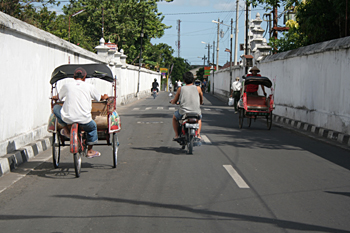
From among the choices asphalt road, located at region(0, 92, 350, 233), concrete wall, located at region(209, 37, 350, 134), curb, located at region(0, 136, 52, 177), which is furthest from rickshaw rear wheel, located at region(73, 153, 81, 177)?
concrete wall, located at region(209, 37, 350, 134)

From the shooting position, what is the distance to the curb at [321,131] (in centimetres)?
1256

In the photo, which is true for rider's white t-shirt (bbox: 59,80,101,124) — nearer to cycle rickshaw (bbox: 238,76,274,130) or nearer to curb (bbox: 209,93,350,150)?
curb (bbox: 209,93,350,150)

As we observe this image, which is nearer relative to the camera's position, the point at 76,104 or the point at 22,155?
the point at 76,104

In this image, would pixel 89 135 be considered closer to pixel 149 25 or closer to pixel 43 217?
pixel 43 217

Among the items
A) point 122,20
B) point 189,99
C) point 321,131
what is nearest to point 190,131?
point 189,99

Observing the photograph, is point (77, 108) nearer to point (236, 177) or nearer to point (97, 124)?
point (97, 124)

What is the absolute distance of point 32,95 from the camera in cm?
1103

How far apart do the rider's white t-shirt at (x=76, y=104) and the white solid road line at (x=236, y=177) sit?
2.51 m

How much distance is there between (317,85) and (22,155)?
10.7 m

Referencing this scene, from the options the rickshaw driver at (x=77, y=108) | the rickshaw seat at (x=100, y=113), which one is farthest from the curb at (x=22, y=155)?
the rickshaw seat at (x=100, y=113)

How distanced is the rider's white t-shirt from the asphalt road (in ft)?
3.15

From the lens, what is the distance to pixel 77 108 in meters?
7.46

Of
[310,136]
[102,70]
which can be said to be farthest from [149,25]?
[102,70]

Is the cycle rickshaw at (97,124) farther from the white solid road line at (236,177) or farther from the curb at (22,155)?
the white solid road line at (236,177)
